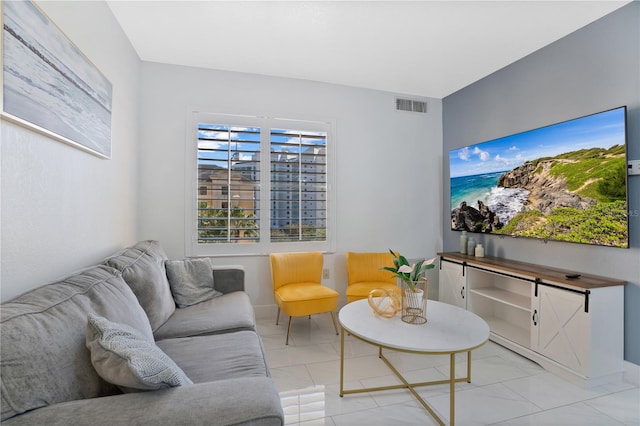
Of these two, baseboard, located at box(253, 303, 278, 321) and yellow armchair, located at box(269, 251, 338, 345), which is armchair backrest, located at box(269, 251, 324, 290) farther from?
baseboard, located at box(253, 303, 278, 321)

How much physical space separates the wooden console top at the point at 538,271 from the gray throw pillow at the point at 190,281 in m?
2.42

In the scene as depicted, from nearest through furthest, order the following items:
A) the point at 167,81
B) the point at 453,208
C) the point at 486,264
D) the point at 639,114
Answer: the point at 639,114 < the point at 486,264 < the point at 167,81 < the point at 453,208

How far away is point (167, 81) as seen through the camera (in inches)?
120

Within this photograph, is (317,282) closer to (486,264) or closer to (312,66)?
(486,264)

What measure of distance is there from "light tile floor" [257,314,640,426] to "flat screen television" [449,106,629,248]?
1.05m

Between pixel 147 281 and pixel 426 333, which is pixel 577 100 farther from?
pixel 147 281

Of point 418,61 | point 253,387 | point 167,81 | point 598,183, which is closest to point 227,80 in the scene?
point 167,81

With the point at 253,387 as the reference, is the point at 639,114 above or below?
above

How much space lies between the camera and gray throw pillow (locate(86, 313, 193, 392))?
0.89m

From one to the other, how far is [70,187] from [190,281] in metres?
1.07

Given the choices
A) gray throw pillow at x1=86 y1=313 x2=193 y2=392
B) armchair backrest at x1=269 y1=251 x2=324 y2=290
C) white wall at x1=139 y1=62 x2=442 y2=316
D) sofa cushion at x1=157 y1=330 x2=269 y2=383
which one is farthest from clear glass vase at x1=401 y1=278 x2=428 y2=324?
white wall at x1=139 y1=62 x2=442 y2=316

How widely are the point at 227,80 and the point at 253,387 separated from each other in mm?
3096

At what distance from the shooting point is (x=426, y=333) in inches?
67.6

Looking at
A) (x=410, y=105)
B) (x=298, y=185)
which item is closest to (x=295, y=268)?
(x=298, y=185)
